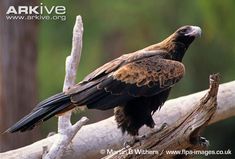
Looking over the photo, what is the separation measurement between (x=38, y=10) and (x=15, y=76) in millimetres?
593

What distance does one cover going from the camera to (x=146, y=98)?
326 cm

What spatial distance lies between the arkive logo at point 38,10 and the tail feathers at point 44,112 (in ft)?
3.79

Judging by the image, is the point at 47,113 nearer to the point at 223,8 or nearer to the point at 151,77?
the point at 151,77

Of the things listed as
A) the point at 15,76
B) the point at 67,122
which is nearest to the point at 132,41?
the point at 15,76

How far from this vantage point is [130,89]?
10.5ft

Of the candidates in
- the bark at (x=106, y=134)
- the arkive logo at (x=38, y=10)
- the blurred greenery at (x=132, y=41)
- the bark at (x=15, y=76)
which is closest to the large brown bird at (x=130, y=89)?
the bark at (x=106, y=134)

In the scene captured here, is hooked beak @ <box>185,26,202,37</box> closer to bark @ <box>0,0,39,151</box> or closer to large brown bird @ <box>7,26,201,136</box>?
large brown bird @ <box>7,26,201,136</box>

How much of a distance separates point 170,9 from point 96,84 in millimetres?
4362

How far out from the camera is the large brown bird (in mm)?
3088

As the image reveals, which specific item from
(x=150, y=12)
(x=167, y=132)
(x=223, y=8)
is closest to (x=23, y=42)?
(x=223, y=8)

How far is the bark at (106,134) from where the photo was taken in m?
3.72

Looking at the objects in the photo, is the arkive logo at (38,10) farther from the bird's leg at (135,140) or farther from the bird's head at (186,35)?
the bird's leg at (135,140)

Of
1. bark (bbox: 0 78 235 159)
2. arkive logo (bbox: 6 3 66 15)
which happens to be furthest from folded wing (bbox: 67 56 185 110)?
arkive logo (bbox: 6 3 66 15)

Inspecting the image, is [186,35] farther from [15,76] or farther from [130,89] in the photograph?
[15,76]
